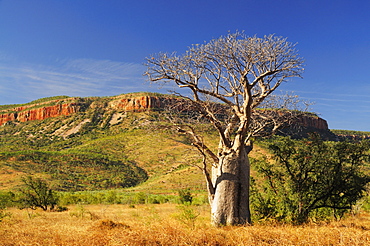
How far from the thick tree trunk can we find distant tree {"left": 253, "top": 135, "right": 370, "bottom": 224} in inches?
83.5

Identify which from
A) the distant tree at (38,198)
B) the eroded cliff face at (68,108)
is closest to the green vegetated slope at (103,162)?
the distant tree at (38,198)

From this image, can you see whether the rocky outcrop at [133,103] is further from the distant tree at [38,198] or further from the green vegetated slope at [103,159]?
the distant tree at [38,198]

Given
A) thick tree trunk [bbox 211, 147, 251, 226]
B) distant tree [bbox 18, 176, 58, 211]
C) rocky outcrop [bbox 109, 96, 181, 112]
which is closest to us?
thick tree trunk [bbox 211, 147, 251, 226]

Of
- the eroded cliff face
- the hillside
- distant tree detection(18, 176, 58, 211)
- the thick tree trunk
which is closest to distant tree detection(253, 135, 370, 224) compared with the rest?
the hillside

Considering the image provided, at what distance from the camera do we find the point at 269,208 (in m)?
8.90

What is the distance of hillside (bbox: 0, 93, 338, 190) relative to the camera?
3791cm

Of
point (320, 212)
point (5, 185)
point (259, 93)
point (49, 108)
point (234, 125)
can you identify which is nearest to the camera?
point (234, 125)

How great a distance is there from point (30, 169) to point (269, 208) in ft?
140

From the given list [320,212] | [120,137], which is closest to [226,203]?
[320,212]

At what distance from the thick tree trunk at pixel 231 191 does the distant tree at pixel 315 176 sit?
2121 mm

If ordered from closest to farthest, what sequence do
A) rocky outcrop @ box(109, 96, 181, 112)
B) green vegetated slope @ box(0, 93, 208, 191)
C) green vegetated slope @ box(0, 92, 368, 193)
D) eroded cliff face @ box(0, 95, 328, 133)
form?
green vegetated slope @ box(0, 92, 368, 193) < green vegetated slope @ box(0, 93, 208, 191) < rocky outcrop @ box(109, 96, 181, 112) < eroded cliff face @ box(0, 95, 328, 133)

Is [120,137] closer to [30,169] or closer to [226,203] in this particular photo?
[30,169]

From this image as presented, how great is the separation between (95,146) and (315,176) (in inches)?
2370

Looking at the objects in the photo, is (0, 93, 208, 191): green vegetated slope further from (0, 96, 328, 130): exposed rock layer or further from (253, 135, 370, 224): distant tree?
(0, 96, 328, 130): exposed rock layer
